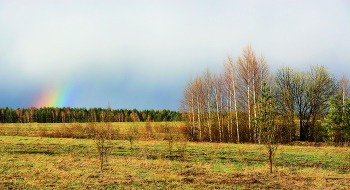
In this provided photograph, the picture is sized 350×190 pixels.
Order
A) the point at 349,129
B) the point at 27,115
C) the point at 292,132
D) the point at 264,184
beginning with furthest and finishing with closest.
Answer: the point at 27,115, the point at 292,132, the point at 349,129, the point at 264,184

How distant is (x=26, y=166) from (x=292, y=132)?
3139 cm

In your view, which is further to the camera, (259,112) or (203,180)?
(259,112)

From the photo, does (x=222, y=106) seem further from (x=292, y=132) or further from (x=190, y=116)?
(x=292, y=132)

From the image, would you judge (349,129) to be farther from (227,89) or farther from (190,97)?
(190,97)

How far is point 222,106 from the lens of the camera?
115 feet

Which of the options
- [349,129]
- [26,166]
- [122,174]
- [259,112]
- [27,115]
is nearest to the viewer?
[122,174]

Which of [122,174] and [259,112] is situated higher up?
[259,112]

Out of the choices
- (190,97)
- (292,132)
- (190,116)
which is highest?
(190,97)

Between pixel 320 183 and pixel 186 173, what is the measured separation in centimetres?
586

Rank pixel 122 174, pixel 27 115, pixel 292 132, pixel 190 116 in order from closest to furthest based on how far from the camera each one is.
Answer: pixel 122 174 < pixel 292 132 < pixel 190 116 < pixel 27 115

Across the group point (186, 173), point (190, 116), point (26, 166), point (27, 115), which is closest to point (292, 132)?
point (190, 116)

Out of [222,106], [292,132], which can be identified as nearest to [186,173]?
[222,106]

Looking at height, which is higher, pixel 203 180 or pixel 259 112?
pixel 259 112

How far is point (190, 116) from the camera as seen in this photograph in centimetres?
3625
